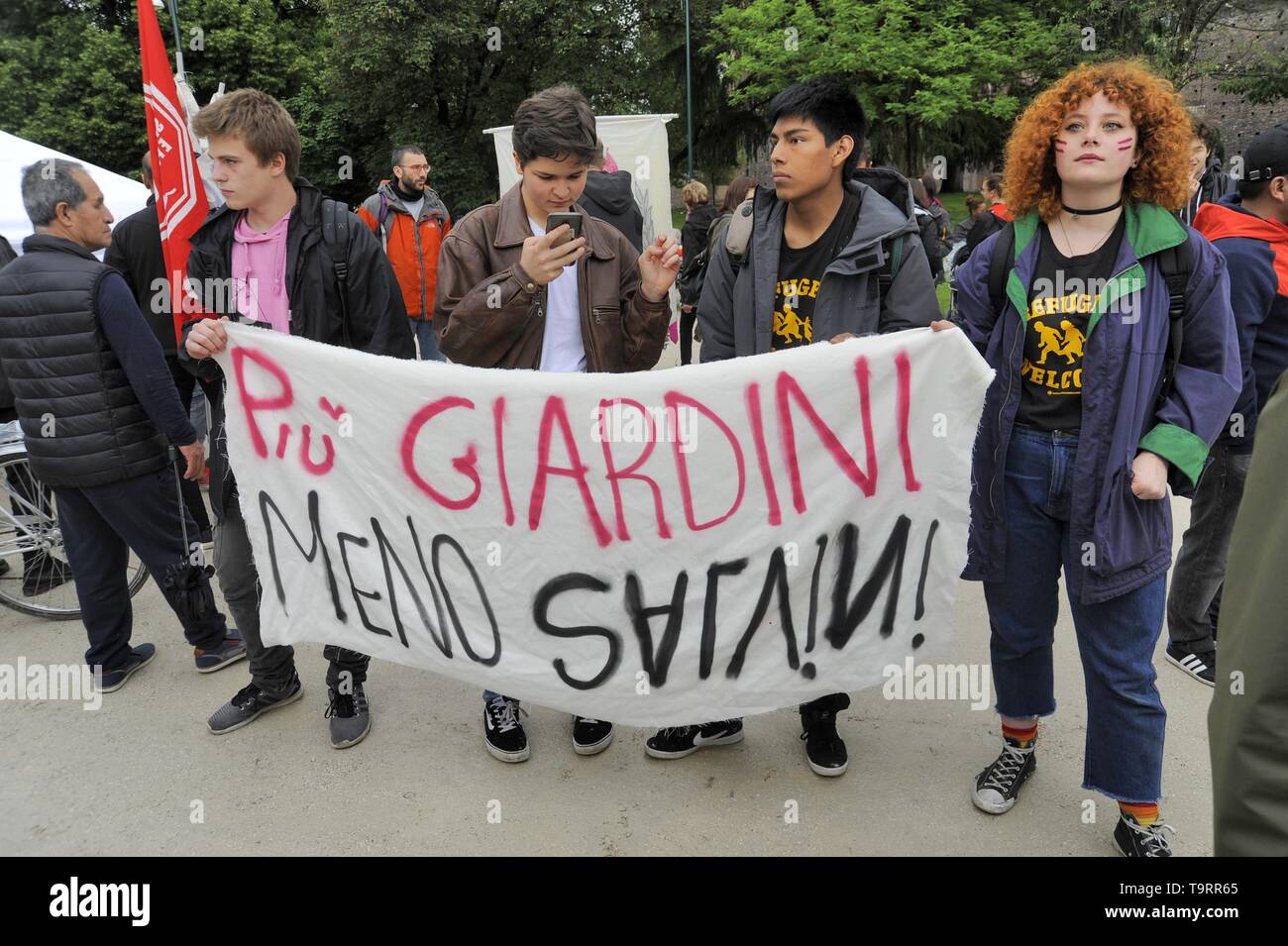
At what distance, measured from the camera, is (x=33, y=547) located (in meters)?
4.57

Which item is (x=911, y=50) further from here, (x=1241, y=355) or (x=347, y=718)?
(x=347, y=718)

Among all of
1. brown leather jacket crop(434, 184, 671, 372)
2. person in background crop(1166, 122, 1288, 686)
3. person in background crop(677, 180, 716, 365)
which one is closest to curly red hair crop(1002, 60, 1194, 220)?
person in background crop(1166, 122, 1288, 686)

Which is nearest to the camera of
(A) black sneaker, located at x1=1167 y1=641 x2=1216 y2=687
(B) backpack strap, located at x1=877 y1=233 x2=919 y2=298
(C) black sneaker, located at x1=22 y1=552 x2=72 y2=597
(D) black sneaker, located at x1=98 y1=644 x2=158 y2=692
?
(B) backpack strap, located at x1=877 y1=233 x2=919 y2=298

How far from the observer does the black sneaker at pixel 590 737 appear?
10.2 feet

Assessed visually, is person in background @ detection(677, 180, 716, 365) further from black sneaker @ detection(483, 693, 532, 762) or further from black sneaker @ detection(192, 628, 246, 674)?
black sneaker @ detection(483, 693, 532, 762)

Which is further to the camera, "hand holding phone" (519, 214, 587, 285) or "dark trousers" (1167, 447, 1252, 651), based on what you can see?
"dark trousers" (1167, 447, 1252, 651)

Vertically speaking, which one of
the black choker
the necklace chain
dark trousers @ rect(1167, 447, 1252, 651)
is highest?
the black choker

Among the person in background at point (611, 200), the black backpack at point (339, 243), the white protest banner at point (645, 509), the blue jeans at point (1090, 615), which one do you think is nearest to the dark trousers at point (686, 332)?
the person in background at point (611, 200)

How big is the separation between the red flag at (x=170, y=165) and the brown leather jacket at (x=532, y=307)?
0.84 metres

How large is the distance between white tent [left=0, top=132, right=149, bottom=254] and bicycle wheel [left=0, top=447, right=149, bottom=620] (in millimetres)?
3227

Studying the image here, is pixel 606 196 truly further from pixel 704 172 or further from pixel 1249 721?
pixel 704 172

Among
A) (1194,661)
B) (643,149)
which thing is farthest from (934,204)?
(1194,661)

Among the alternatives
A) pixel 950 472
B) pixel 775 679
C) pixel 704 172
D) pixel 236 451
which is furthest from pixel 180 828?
pixel 704 172

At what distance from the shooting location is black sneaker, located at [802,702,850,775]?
294 cm
